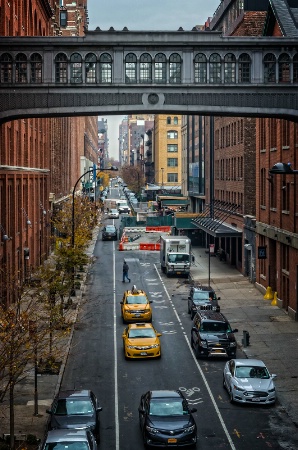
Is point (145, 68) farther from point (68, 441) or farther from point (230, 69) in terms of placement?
point (68, 441)

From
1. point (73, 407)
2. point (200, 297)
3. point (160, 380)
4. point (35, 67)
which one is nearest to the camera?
point (73, 407)

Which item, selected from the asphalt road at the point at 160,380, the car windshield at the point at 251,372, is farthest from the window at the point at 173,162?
the car windshield at the point at 251,372

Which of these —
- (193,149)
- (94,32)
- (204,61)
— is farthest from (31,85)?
(193,149)

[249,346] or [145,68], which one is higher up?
[145,68]

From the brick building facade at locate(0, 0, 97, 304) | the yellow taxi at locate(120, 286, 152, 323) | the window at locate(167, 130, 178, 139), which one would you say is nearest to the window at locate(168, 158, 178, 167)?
the window at locate(167, 130, 178, 139)

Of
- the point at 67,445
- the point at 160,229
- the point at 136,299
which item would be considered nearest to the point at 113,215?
the point at 160,229

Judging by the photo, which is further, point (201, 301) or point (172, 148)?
point (172, 148)

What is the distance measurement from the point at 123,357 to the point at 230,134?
38.1 meters

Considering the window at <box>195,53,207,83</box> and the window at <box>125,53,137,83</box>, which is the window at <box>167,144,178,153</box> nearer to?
the window at <box>195,53,207,83</box>

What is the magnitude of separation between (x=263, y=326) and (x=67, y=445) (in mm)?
22465

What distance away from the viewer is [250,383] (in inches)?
995

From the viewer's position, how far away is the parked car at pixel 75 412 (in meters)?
21.0

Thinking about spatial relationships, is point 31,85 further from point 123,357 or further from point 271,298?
point 271,298

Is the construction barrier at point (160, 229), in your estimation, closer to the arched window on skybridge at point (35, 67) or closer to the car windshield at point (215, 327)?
the car windshield at point (215, 327)
